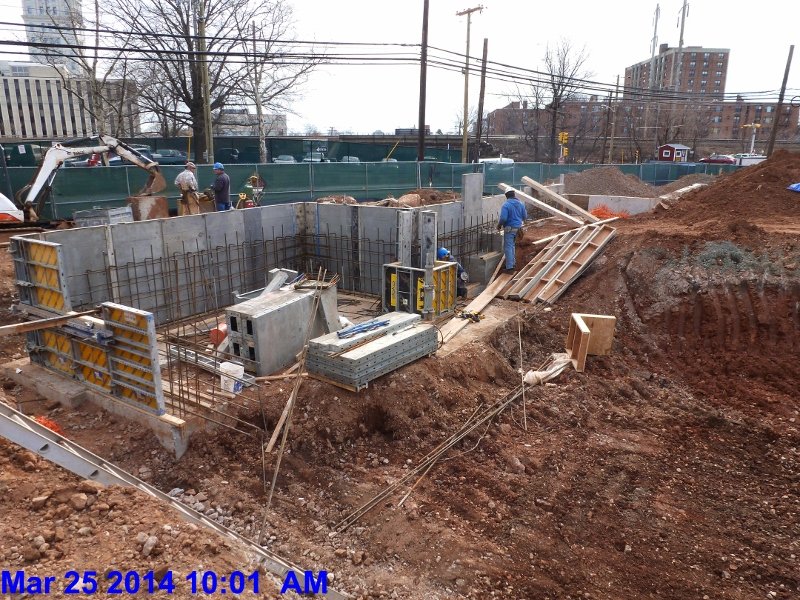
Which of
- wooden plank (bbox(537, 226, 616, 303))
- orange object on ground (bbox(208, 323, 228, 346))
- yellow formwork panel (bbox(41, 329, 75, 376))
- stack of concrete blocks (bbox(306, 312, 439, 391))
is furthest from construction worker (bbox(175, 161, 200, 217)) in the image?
wooden plank (bbox(537, 226, 616, 303))

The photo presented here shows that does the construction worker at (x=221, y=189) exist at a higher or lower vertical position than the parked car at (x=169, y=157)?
lower

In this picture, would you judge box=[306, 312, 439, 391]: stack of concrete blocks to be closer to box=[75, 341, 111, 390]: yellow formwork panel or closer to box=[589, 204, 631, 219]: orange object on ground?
box=[75, 341, 111, 390]: yellow formwork panel

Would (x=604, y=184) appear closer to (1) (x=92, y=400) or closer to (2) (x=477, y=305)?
(2) (x=477, y=305)

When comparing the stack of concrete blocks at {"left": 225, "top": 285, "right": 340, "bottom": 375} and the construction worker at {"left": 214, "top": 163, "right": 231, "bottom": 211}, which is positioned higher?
the construction worker at {"left": 214, "top": 163, "right": 231, "bottom": 211}

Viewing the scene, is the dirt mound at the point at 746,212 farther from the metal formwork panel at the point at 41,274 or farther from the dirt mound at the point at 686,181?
the metal formwork panel at the point at 41,274

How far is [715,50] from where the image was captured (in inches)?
4097

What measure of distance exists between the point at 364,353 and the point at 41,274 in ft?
14.5

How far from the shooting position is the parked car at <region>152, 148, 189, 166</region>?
26594mm

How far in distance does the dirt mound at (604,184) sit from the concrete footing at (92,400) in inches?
897

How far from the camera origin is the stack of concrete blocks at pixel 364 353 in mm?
7504

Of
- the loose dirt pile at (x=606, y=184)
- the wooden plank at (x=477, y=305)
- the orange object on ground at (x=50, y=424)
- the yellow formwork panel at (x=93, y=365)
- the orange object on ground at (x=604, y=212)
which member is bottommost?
the orange object on ground at (x=50, y=424)

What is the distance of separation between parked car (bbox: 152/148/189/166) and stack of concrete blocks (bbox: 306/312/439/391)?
20.7 m

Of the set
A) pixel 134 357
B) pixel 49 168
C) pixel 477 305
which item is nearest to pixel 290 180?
pixel 49 168

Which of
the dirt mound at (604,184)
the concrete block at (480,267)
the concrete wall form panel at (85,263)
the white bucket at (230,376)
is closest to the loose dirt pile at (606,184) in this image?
the dirt mound at (604,184)
